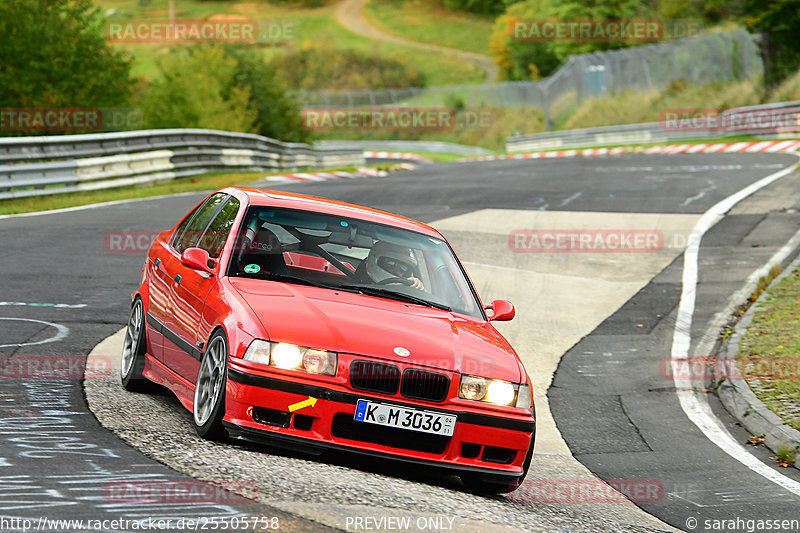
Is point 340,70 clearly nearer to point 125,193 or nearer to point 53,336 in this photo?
point 125,193

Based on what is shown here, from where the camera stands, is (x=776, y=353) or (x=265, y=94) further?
(x=265, y=94)

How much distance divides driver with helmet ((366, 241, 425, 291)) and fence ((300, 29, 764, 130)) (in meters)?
44.4

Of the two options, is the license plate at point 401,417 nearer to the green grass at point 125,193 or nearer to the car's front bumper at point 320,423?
the car's front bumper at point 320,423

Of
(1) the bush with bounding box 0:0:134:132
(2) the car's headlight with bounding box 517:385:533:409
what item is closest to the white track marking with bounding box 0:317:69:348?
(2) the car's headlight with bounding box 517:385:533:409

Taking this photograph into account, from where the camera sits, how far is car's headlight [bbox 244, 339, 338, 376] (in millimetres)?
5914

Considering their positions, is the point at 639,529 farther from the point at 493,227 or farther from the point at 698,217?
the point at 698,217

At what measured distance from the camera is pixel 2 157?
18.4m

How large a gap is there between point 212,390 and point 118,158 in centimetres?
1740

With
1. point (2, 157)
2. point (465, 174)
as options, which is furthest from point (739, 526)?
point (465, 174)

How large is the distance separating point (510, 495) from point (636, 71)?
5057 cm

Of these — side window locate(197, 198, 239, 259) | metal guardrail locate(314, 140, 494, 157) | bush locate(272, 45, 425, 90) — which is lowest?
side window locate(197, 198, 239, 259)

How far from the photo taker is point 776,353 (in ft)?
35.4

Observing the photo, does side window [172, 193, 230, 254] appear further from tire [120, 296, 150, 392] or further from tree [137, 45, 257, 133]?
tree [137, 45, 257, 133]

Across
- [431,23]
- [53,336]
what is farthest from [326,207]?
[431,23]
